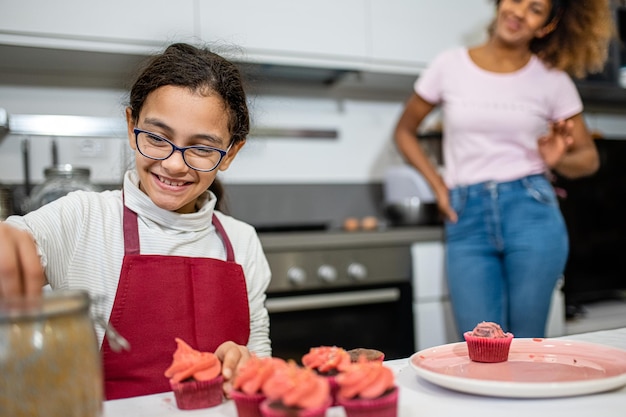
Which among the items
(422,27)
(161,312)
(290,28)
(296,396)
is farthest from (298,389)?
(422,27)

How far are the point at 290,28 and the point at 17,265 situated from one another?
1.69 meters

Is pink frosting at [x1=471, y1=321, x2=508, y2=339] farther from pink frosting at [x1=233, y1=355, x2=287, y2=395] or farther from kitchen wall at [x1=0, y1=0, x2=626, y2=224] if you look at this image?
kitchen wall at [x1=0, y1=0, x2=626, y2=224]

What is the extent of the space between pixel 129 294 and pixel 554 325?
1.75 metres

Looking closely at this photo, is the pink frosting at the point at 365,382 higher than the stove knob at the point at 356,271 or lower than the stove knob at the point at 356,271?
higher

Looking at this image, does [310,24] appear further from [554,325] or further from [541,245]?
[554,325]

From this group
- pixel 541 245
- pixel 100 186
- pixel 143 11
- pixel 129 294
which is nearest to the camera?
pixel 129 294

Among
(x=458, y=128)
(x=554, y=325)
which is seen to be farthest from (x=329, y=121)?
(x=554, y=325)

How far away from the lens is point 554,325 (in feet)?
7.18

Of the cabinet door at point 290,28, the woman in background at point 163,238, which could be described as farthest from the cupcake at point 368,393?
the cabinet door at point 290,28

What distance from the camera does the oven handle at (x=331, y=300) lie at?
185cm

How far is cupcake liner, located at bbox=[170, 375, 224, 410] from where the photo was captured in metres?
0.65

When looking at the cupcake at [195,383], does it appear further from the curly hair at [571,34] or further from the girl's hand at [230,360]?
the curly hair at [571,34]

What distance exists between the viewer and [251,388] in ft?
1.87

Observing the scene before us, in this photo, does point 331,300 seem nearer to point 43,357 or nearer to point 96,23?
point 96,23
